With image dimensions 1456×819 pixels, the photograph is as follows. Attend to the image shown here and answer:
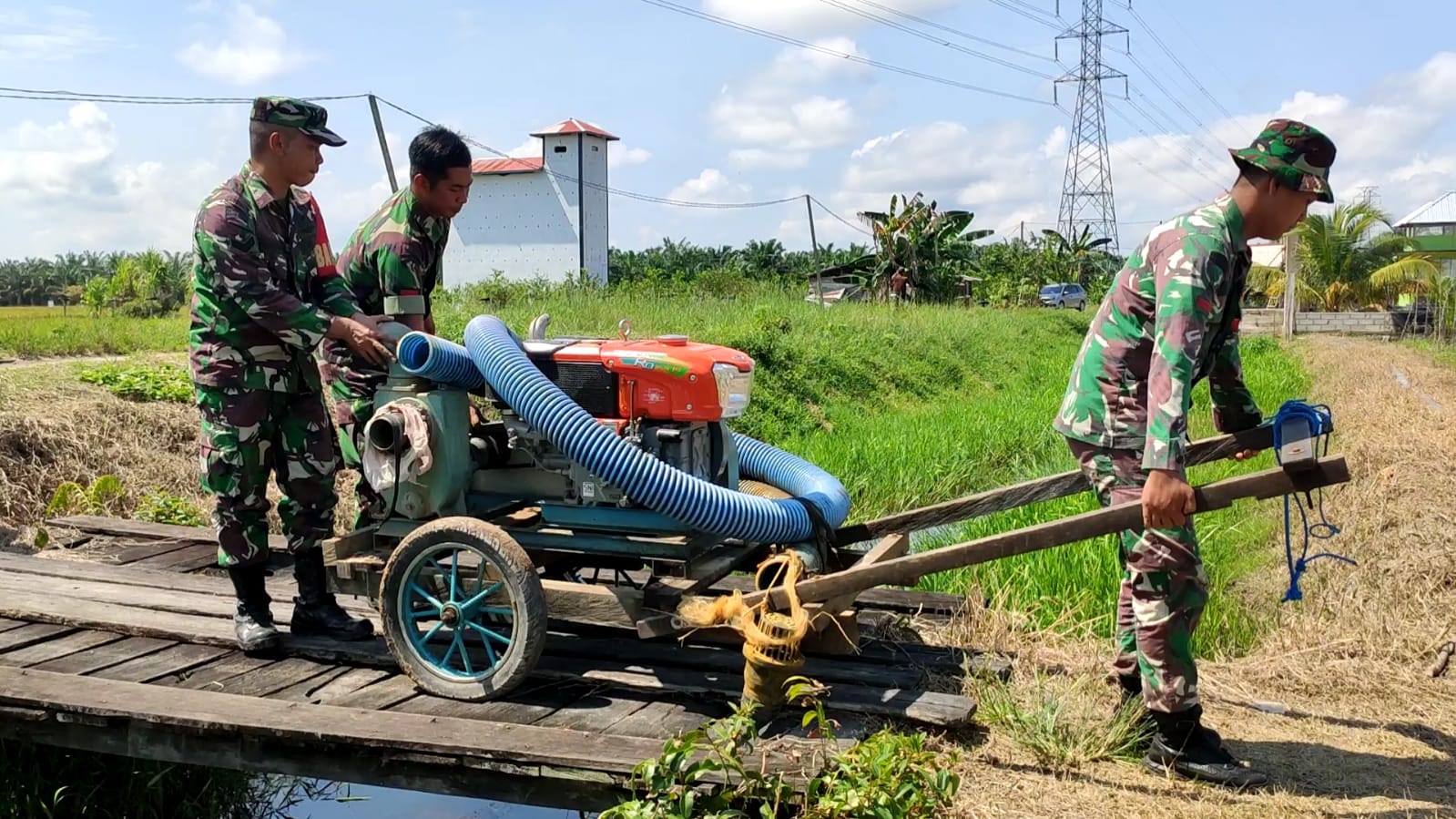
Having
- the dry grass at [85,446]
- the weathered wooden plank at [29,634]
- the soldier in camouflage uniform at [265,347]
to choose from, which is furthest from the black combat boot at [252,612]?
the dry grass at [85,446]

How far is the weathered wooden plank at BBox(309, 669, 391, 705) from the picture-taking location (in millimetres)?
3479

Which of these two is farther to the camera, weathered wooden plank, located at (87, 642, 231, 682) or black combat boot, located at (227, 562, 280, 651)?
black combat boot, located at (227, 562, 280, 651)

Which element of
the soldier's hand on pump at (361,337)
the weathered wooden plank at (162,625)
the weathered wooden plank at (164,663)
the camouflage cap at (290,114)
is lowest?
the weathered wooden plank at (164,663)

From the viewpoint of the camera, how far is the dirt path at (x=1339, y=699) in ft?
9.82

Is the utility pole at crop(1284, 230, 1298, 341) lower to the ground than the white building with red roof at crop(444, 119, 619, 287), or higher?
lower

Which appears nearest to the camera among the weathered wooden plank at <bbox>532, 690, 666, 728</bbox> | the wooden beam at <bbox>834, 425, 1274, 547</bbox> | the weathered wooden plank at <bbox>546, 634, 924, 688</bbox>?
the weathered wooden plank at <bbox>532, 690, 666, 728</bbox>

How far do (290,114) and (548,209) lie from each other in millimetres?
36248

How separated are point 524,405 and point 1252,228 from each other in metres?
2.09

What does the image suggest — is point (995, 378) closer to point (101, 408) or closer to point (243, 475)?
point (101, 408)

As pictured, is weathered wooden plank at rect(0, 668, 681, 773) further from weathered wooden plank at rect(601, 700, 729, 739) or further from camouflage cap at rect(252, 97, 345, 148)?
camouflage cap at rect(252, 97, 345, 148)

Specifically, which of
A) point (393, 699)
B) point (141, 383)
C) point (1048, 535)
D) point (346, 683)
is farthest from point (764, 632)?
point (141, 383)

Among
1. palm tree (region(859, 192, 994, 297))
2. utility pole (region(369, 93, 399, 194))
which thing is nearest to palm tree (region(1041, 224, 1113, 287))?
palm tree (region(859, 192, 994, 297))

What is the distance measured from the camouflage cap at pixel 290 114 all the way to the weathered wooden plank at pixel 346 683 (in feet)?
5.88

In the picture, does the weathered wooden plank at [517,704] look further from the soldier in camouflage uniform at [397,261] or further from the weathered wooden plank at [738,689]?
the soldier in camouflage uniform at [397,261]
